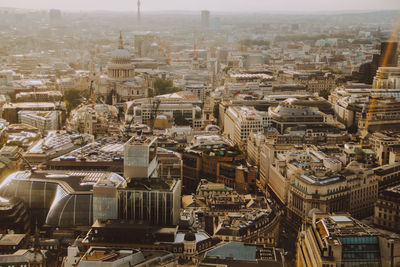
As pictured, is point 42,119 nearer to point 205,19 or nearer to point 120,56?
point 120,56

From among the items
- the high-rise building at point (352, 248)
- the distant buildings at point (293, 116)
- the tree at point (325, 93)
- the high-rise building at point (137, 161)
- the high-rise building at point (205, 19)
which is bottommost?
the tree at point (325, 93)

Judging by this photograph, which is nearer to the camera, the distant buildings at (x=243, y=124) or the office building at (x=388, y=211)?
the office building at (x=388, y=211)

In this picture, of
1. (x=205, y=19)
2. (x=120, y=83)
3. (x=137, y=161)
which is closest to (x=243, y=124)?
(x=137, y=161)

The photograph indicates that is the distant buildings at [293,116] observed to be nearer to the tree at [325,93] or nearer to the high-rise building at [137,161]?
the tree at [325,93]

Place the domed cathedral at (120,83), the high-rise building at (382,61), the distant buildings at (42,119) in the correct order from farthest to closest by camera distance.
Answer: the high-rise building at (382,61) → the domed cathedral at (120,83) → the distant buildings at (42,119)

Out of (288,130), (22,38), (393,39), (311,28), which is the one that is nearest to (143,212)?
(288,130)

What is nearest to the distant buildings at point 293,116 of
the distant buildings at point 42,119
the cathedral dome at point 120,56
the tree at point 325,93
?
the tree at point 325,93

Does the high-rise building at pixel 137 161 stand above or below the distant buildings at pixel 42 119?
above

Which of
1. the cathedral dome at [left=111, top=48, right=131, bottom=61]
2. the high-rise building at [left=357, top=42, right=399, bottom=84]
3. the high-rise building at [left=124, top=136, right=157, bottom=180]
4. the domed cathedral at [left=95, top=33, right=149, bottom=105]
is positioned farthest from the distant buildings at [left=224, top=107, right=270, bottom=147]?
the high-rise building at [left=357, top=42, right=399, bottom=84]

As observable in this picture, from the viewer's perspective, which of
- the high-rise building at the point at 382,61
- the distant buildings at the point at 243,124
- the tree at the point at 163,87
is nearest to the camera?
the distant buildings at the point at 243,124
